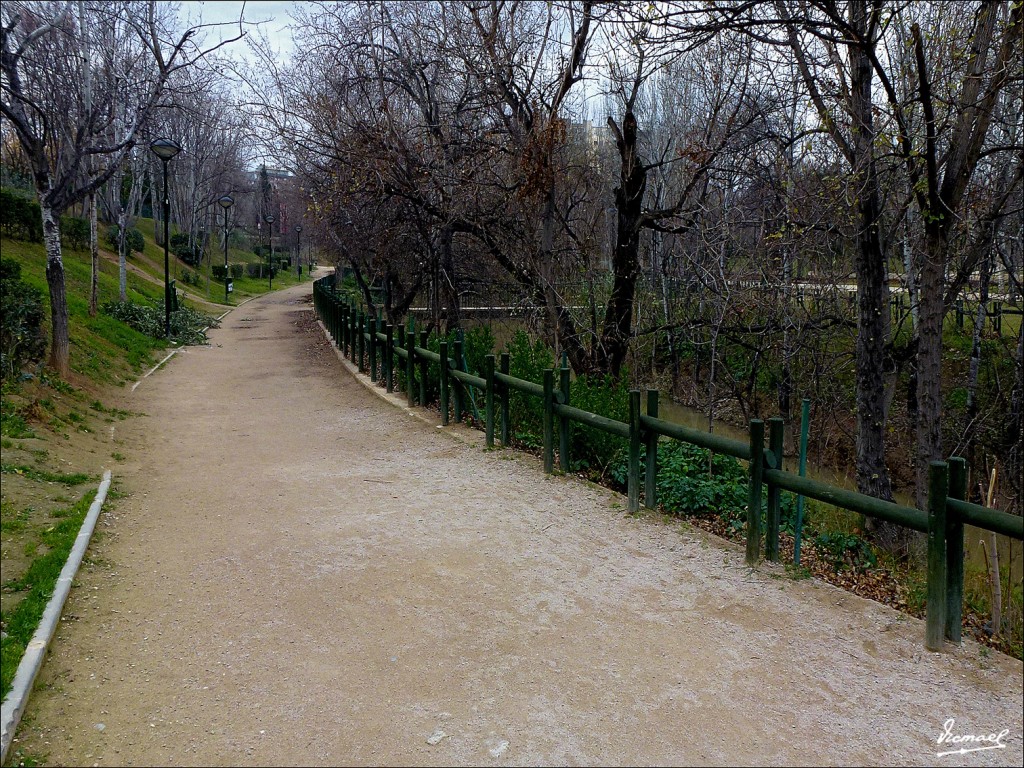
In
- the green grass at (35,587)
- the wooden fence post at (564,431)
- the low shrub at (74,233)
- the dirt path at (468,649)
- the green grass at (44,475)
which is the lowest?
the dirt path at (468,649)

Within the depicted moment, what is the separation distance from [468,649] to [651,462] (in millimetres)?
2788

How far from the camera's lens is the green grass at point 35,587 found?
4.17 metres

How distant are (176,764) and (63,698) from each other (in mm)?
882

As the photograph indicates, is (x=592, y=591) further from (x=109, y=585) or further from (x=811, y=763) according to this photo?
(x=109, y=585)

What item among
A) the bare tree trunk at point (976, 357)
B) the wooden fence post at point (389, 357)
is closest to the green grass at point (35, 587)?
the wooden fence post at point (389, 357)

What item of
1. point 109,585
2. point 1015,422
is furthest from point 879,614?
point 1015,422

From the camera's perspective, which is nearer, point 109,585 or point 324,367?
point 109,585

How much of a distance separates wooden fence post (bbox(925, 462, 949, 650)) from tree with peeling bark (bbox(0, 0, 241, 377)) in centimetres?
1105

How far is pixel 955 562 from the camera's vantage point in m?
4.34

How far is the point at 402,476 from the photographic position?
8.29 meters

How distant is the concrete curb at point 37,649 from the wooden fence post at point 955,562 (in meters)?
4.37

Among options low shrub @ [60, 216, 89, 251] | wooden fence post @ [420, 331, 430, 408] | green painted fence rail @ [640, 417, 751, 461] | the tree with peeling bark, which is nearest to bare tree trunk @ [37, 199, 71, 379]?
the tree with peeling bark

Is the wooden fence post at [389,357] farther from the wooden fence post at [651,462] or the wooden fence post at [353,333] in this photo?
the wooden fence post at [651,462]

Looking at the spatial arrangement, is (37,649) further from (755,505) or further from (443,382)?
(443,382)
